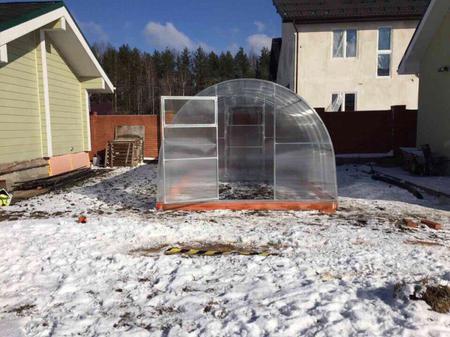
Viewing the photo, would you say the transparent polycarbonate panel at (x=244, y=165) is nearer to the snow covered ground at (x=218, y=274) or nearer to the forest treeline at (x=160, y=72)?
the snow covered ground at (x=218, y=274)

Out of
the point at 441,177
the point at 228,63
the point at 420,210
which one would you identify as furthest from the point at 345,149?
the point at 228,63

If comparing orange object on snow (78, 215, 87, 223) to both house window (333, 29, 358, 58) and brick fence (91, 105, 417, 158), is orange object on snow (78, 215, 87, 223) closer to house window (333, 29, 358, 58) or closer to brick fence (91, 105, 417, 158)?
brick fence (91, 105, 417, 158)

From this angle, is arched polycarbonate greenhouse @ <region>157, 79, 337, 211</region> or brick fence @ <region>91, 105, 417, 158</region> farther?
brick fence @ <region>91, 105, 417, 158</region>

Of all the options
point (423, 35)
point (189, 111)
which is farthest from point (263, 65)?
point (189, 111)

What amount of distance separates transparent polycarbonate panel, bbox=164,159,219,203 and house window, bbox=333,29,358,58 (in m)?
13.2

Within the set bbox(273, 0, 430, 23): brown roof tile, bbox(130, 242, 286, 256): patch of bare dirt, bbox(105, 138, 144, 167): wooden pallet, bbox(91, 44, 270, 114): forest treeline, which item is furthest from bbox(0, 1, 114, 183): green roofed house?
bbox(91, 44, 270, 114): forest treeline

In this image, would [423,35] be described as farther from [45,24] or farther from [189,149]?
[45,24]

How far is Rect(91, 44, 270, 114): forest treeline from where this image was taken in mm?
49844

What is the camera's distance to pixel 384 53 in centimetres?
1875

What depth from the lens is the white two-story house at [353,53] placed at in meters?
18.4

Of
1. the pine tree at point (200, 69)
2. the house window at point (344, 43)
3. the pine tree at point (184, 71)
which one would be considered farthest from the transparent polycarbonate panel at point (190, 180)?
the pine tree at point (200, 69)

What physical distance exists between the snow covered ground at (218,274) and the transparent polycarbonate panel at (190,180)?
448 millimetres

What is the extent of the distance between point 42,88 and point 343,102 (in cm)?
1351

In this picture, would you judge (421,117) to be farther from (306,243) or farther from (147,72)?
(147,72)
